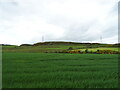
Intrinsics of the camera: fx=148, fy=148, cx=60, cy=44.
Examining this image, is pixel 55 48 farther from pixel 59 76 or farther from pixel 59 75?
pixel 59 76

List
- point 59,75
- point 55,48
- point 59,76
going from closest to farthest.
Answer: point 59,76
point 59,75
point 55,48

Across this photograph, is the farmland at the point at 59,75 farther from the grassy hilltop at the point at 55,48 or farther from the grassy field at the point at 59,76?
the grassy hilltop at the point at 55,48

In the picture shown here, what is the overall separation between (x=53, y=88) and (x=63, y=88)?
0.30 metres

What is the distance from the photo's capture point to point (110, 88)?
4676 millimetres

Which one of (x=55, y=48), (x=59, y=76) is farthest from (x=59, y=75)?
(x=55, y=48)

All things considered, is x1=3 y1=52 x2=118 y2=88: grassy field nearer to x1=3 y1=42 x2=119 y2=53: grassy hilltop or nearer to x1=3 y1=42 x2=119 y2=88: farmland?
x1=3 y1=42 x2=119 y2=88: farmland

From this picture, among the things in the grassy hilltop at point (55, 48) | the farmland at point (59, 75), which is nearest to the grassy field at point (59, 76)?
the farmland at point (59, 75)

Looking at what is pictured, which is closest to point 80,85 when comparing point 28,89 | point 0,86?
point 28,89

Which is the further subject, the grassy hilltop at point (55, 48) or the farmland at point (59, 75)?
the grassy hilltop at point (55, 48)

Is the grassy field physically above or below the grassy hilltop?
below

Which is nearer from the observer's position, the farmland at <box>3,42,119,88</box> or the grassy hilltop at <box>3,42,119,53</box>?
the farmland at <box>3,42,119,88</box>

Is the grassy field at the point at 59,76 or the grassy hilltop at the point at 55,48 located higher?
the grassy hilltop at the point at 55,48

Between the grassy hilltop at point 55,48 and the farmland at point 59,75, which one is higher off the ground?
the grassy hilltop at point 55,48

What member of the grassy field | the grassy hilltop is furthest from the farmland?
the grassy hilltop
